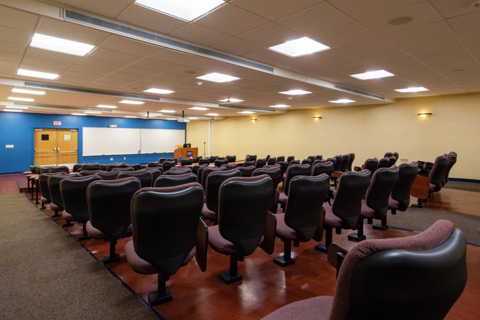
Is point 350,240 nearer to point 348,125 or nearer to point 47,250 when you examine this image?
point 47,250

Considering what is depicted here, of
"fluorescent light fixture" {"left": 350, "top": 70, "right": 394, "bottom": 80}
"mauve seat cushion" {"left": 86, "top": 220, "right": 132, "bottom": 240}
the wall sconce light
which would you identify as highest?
"fluorescent light fixture" {"left": 350, "top": 70, "right": 394, "bottom": 80}

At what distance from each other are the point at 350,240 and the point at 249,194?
2100 millimetres

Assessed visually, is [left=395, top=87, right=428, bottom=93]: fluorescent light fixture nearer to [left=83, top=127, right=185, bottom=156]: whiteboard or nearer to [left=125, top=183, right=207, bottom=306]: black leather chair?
[left=125, top=183, right=207, bottom=306]: black leather chair

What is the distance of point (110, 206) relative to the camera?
2.41m

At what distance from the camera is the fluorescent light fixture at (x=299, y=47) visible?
4449mm

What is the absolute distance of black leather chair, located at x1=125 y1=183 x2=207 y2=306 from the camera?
5.71 ft

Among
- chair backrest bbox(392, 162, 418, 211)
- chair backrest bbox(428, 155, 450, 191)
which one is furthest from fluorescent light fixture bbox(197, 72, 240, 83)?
chair backrest bbox(428, 155, 450, 191)

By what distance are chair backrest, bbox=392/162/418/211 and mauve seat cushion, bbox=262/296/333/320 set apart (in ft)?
9.38

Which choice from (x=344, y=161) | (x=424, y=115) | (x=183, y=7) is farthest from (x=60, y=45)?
(x=424, y=115)

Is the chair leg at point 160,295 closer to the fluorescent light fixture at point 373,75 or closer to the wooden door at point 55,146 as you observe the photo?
the fluorescent light fixture at point 373,75

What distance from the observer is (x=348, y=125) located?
11.7m

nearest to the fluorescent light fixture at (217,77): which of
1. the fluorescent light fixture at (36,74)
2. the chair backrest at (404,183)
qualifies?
the fluorescent light fixture at (36,74)

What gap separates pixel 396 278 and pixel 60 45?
5.49 metres

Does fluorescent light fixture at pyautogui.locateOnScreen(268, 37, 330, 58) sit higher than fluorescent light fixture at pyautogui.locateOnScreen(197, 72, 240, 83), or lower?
higher
